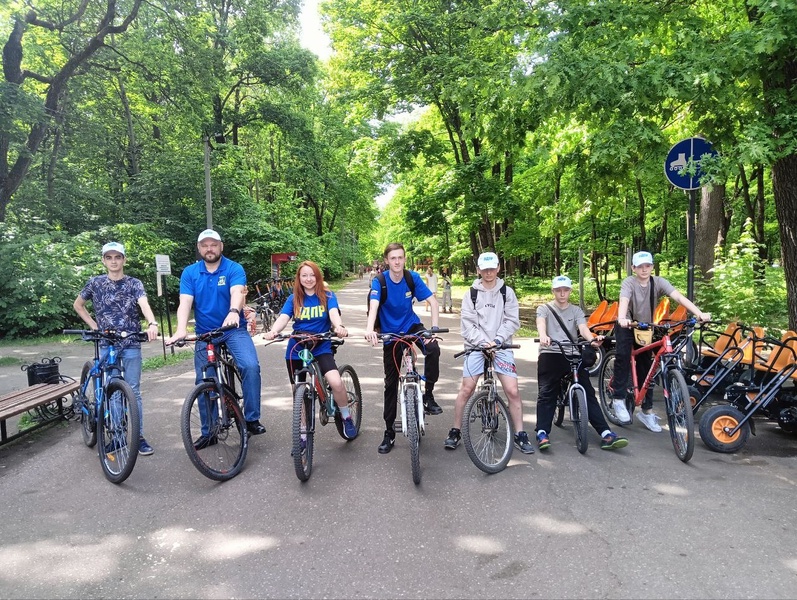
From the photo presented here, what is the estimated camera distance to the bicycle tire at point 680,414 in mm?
4754

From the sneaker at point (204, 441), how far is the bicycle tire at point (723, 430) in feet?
14.7

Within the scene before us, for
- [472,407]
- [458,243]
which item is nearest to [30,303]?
[472,407]

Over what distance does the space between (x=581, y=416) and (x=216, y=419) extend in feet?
10.7

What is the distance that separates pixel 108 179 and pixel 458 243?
19250mm

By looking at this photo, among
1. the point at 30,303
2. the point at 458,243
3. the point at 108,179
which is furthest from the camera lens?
the point at 458,243

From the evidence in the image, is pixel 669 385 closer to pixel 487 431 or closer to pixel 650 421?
pixel 650 421

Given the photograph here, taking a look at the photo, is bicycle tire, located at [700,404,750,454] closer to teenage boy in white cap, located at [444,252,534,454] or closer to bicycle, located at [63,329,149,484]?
teenage boy in white cap, located at [444,252,534,454]

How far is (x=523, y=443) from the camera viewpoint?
17.0ft

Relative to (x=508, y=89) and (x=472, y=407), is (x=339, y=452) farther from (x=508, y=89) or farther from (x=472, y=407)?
(x=508, y=89)

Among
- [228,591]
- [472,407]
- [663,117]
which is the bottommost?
[228,591]

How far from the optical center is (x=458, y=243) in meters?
33.1

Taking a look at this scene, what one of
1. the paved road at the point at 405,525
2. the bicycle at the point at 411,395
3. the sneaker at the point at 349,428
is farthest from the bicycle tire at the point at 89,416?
the bicycle at the point at 411,395

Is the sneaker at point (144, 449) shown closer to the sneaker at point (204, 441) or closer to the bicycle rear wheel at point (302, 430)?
the sneaker at point (204, 441)

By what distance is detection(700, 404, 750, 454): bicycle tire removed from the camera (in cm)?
501
